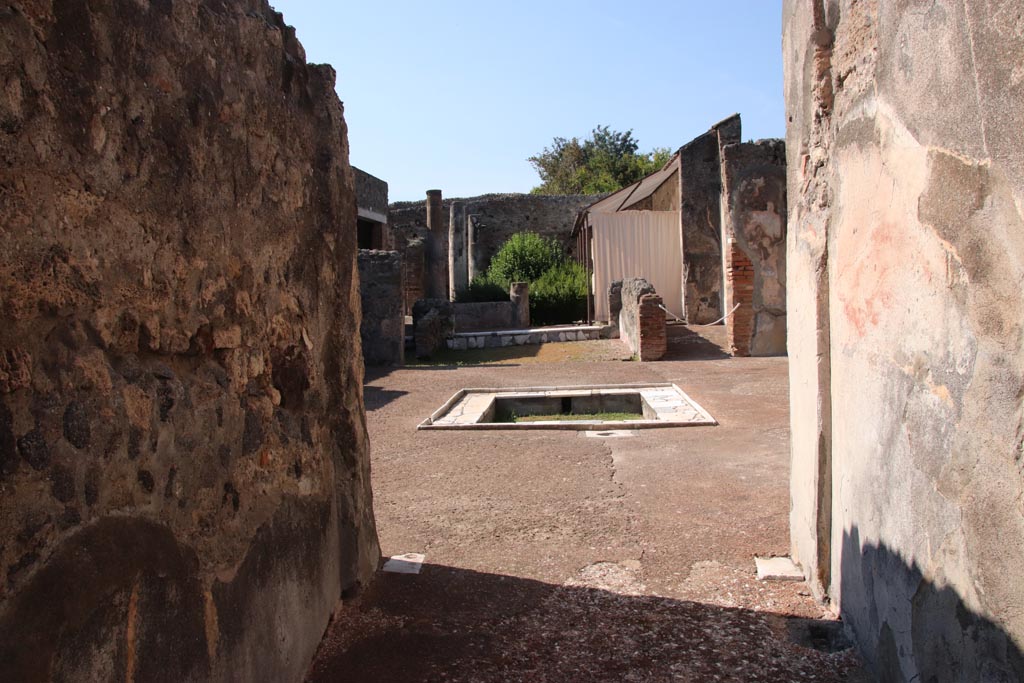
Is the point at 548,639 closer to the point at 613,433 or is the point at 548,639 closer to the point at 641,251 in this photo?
the point at 613,433

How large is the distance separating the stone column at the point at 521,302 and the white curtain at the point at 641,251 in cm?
170

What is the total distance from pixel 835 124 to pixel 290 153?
193 cm

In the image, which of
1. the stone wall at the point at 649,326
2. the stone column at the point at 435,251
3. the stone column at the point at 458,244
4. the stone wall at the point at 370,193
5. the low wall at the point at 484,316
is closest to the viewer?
the stone wall at the point at 649,326

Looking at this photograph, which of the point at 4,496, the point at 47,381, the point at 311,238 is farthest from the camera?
the point at 311,238

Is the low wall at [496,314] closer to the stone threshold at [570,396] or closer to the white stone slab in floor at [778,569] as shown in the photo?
the stone threshold at [570,396]

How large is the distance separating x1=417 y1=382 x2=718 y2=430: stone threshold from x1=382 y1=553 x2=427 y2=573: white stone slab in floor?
3.20 metres

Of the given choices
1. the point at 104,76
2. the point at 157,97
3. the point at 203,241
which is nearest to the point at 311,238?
the point at 203,241

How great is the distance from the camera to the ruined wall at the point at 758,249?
1248cm

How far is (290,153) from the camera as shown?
111 inches

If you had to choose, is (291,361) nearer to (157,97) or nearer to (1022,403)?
(157,97)

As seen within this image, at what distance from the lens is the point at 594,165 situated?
40125mm

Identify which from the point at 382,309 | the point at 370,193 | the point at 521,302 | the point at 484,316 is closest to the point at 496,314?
the point at 484,316

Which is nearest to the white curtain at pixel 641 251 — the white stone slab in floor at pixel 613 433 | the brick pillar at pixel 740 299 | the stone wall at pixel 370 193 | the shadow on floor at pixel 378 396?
the brick pillar at pixel 740 299

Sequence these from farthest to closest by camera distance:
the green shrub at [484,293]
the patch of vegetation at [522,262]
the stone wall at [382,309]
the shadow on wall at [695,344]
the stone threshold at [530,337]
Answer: the patch of vegetation at [522,262]
the green shrub at [484,293]
the stone threshold at [530,337]
the stone wall at [382,309]
the shadow on wall at [695,344]
